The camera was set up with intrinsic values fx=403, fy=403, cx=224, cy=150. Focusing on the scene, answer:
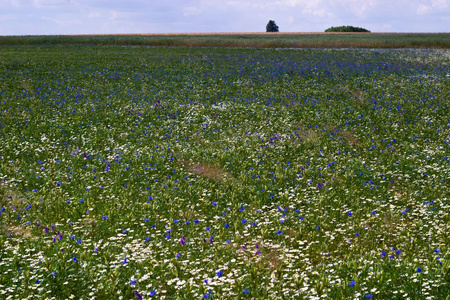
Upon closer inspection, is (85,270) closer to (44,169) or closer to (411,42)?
(44,169)

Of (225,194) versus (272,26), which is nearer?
(225,194)

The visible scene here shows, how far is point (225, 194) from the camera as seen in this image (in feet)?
31.2

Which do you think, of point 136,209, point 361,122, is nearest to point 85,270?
point 136,209

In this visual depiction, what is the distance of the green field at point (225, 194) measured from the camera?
619 centimetres

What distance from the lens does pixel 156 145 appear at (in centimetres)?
1298

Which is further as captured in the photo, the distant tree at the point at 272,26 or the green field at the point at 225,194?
the distant tree at the point at 272,26

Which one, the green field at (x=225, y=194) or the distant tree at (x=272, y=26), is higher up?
the distant tree at (x=272, y=26)

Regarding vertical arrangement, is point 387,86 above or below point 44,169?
above

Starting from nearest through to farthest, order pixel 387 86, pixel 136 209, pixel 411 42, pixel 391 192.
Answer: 1. pixel 136 209
2. pixel 391 192
3. pixel 387 86
4. pixel 411 42

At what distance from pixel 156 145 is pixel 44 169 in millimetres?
3395

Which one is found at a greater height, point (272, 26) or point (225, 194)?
point (272, 26)

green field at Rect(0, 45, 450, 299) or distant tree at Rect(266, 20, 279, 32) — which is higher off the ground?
distant tree at Rect(266, 20, 279, 32)

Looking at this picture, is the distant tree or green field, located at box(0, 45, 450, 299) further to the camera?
the distant tree

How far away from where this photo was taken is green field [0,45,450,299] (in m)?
6.19
